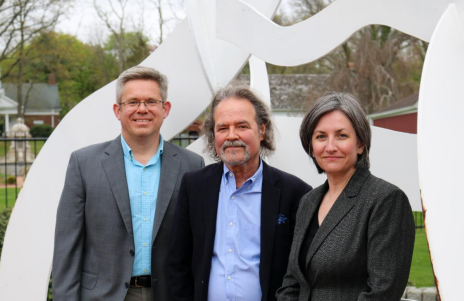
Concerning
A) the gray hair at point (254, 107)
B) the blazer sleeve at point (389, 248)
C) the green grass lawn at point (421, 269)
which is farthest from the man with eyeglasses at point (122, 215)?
the green grass lawn at point (421, 269)

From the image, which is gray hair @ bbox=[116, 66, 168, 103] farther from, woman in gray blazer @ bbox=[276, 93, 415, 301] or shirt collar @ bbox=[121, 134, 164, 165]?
woman in gray blazer @ bbox=[276, 93, 415, 301]

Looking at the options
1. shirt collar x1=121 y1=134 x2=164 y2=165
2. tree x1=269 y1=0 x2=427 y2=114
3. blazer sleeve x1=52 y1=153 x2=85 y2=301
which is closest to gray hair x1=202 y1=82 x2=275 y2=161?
shirt collar x1=121 y1=134 x2=164 y2=165

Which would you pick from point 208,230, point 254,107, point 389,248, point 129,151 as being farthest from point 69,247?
point 389,248

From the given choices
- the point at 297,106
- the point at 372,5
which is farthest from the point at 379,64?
the point at 372,5

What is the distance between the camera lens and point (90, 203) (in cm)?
330

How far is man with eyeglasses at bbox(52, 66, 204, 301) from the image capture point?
3246 millimetres

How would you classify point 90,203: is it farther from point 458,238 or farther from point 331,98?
point 458,238

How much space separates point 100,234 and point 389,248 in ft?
5.54

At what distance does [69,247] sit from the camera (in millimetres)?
3240

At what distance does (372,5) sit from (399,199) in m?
1.64

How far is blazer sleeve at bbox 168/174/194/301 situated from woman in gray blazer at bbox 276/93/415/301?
0.61 meters

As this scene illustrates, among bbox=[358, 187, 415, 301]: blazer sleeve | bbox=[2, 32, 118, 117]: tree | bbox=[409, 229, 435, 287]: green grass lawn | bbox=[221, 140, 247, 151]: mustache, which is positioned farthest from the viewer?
bbox=[2, 32, 118, 117]: tree

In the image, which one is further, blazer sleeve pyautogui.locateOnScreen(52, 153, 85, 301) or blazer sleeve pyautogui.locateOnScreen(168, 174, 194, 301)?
blazer sleeve pyautogui.locateOnScreen(52, 153, 85, 301)

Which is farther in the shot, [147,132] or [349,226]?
[147,132]
